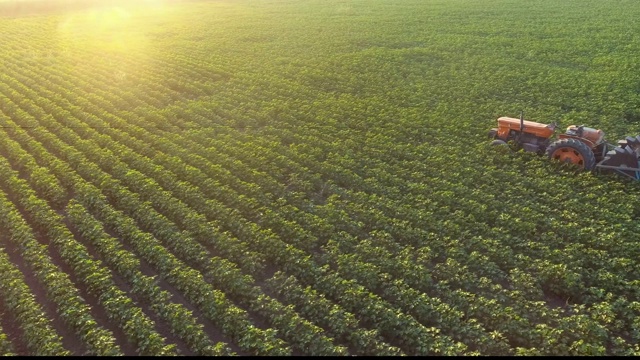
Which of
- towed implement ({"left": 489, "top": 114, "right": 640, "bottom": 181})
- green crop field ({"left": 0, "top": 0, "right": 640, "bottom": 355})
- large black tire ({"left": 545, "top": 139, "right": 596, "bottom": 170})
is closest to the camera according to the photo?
green crop field ({"left": 0, "top": 0, "right": 640, "bottom": 355})

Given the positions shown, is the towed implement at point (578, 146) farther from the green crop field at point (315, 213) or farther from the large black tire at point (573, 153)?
the green crop field at point (315, 213)

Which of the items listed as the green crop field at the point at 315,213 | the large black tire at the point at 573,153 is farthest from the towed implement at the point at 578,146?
the green crop field at the point at 315,213

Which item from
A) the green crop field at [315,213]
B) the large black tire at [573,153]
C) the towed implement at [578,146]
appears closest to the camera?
the green crop field at [315,213]

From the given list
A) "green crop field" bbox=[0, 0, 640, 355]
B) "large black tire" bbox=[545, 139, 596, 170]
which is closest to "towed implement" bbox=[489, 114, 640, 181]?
"large black tire" bbox=[545, 139, 596, 170]

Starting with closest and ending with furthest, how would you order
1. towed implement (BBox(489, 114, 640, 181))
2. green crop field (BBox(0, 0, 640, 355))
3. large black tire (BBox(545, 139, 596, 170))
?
green crop field (BBox(0, 0, 640, 355))
towed implement (BBox(489, 114, 640, 181))
large black tire (BBox(545, 139, 596, 170))

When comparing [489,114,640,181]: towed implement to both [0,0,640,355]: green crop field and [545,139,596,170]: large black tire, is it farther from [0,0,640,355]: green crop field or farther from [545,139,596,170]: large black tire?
[0,0,640,355]: green crop field

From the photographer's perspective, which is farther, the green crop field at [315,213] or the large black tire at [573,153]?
the large black tire at [573,153]

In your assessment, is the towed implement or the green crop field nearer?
the green crop field

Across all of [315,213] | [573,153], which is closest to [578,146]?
[573,153]

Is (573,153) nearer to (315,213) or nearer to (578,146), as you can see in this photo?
(578,146)
